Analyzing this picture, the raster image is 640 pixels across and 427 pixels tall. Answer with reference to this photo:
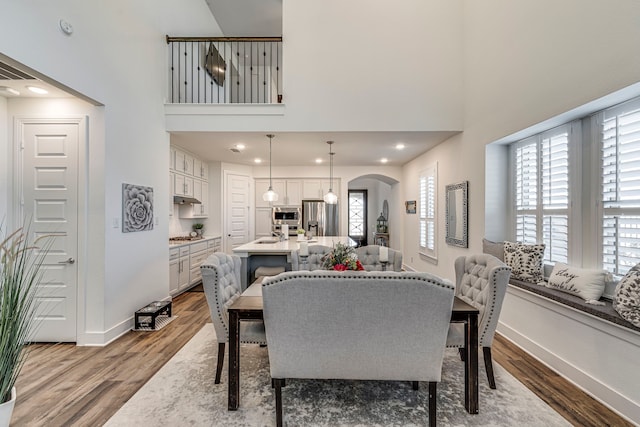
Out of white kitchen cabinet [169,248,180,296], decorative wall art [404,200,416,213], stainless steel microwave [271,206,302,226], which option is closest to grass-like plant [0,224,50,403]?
white kitchen cabinet [169,248,180,296]

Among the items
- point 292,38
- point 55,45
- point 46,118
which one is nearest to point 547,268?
point 292,38

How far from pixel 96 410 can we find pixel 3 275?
1.11 m

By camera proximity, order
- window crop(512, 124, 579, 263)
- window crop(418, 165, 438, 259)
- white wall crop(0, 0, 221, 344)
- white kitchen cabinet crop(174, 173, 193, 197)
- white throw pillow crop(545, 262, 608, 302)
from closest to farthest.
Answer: white throw pillow crop(545, 262, 608, 302) → white wall crop(0, 0, 221, 344) → window crop(512, 124, 579, 263) → white kitchen cabinet crop(174, 173, 193, 197) → window crop(418, 165, 438, 259)

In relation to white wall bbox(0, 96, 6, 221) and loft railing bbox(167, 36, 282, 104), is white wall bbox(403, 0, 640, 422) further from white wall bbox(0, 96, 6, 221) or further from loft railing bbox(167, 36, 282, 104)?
white wall bbox(0, 96, 6, 221)

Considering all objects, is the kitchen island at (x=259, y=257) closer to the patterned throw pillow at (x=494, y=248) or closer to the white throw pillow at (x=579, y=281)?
the patterned throw pillow at (x=494, y=248)

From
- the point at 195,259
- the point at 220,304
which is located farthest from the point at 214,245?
the point at 220,304

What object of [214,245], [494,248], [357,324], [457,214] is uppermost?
[457,214]

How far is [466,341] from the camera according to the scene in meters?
1.90

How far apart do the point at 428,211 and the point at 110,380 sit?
506 centimetres

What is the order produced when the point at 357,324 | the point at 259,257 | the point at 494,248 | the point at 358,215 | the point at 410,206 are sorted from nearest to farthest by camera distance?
the point at 357,324
the point at 494,248
the point at 259,257
the point at 410,206
the point at 358,215

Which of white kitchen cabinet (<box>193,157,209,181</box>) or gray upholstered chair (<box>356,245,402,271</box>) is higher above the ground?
white kitchen cabinet (<box>193,157,209,181</box>)

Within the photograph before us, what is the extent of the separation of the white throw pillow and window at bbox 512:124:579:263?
220 mm

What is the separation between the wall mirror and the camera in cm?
402

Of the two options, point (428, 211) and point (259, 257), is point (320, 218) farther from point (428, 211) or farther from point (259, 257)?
point (259, 257)
